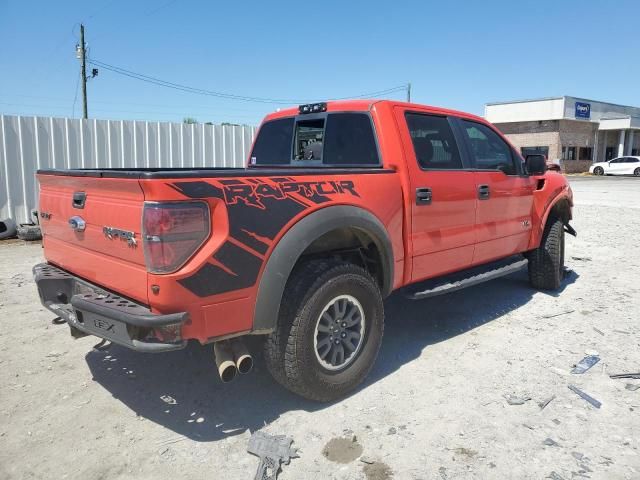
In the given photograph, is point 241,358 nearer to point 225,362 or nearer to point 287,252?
point 225,362

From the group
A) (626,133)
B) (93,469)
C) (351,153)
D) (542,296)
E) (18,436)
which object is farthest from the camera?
(626,133)

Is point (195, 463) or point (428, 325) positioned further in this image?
point (428, 325)

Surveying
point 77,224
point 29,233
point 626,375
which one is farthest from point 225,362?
point 29,233

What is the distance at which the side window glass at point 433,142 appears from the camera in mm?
3953

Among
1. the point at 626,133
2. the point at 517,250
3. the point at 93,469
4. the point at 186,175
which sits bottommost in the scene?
the point at 93,469

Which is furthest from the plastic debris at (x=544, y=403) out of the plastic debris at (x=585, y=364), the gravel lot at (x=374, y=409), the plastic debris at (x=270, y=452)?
the plastic debris at (x=270, y=452)

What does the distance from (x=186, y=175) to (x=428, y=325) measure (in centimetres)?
310

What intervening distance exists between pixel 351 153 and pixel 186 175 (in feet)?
6.00

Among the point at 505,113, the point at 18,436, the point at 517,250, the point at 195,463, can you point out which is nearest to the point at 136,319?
the point at 195,463

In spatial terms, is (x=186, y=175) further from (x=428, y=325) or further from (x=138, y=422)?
(x=428, y=325)

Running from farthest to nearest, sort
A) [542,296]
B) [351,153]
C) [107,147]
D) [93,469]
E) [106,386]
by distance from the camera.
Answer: [107,147]
[542,296]
[351,153]
[106,386]
[93,469]

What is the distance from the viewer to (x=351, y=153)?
158 inches

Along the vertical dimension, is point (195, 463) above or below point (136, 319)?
below

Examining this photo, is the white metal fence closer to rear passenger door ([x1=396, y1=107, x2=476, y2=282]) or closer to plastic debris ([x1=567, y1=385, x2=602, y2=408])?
rear passenger door ([x1=396, y1=107, x2=476, y2=282])
